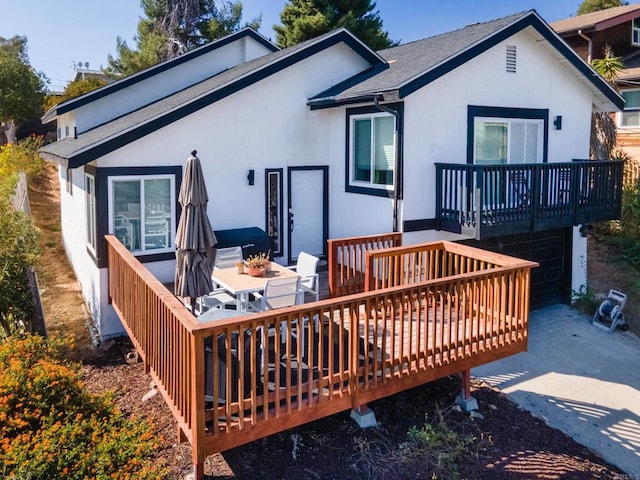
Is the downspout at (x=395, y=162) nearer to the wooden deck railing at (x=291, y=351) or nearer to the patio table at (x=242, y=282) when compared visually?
the wooden deck railing at (x=291, y=351)

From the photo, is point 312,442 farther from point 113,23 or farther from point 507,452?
point 113,23

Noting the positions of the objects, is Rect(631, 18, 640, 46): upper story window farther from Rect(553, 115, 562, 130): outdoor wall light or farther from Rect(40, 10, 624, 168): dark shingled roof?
Rect(553, 115, 562, 130): outdoor wall light

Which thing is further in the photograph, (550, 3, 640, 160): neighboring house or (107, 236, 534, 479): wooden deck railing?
(550, 3, 640, 160): neighboring house

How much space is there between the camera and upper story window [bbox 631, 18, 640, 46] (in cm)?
2337

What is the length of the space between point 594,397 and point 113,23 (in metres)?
30.7

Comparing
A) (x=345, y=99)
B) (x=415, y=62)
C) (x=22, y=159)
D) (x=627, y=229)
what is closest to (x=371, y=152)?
(x=345, y=99)

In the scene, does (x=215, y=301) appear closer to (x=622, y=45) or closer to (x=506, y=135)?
→ (x=506, y=135)

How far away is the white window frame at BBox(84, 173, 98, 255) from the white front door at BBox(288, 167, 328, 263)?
3769 millimetres

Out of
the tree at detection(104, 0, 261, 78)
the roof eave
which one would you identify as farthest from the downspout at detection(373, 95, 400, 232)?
the tree at detection(104, 0, 261, 78)

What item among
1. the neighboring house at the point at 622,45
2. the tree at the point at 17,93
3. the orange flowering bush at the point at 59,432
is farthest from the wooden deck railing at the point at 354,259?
the tree at the point at 17,93

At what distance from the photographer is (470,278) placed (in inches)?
259

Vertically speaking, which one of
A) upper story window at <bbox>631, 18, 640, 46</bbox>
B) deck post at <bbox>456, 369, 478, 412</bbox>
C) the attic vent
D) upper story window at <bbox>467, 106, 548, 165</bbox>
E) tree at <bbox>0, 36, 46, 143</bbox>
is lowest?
deck post at <bbox>456, 369, 478, 412</bbox>

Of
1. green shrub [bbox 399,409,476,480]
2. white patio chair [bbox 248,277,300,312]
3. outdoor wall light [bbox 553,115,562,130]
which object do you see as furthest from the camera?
outdoor wall light [bbox 553,115,562,130]

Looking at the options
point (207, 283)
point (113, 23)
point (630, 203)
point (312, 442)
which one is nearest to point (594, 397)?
point (312, 442)
